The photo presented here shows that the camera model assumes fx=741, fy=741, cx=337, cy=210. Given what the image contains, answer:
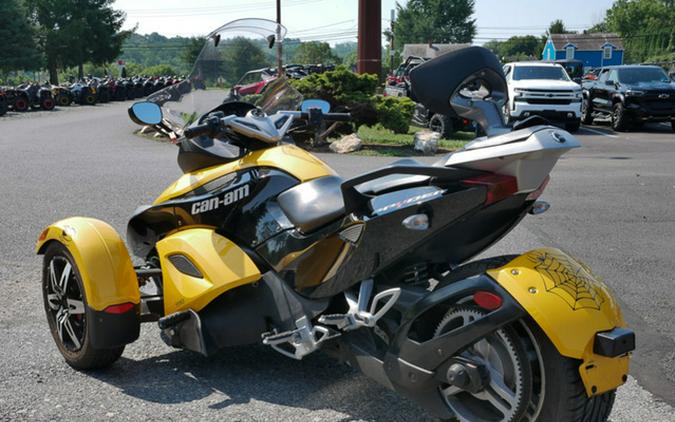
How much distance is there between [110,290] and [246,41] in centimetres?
199

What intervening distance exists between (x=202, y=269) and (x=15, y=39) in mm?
49612

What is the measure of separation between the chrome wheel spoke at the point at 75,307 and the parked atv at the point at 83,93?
114ft

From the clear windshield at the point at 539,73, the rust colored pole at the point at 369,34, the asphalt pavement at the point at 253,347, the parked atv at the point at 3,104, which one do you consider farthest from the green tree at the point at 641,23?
the asphalt pavement at the point at 253,347

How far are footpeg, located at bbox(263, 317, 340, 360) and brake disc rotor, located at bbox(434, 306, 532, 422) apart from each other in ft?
1.92

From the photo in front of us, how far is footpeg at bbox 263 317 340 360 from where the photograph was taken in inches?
131

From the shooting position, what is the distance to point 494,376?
284cm

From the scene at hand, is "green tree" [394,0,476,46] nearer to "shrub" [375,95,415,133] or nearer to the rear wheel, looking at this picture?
the rear wheel

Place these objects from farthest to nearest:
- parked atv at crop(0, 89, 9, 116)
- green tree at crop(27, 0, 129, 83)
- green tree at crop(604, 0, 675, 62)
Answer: green tree at crop(604, 0, 675, 62), green tree at crop(27, 0, 129, 83), parked atv at crop(0, 89, 9, 116)

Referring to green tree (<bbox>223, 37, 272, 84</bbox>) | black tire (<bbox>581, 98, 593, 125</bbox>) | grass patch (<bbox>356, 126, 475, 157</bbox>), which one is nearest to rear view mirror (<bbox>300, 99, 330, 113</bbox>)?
green tree (<bbox>223, 37, 272, 84</bbox>)

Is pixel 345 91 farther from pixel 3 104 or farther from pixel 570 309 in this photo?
pixel 3 104

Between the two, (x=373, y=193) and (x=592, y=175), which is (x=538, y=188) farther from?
(x=592, y=175)

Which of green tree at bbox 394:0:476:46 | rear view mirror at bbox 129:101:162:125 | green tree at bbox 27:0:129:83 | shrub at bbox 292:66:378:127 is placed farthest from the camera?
green tree at bbox 394:0:476:46

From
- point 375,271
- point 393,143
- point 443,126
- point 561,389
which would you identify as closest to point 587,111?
point 443,126

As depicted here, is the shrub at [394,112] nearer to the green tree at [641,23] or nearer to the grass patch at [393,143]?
the grass patch at [393,143]
